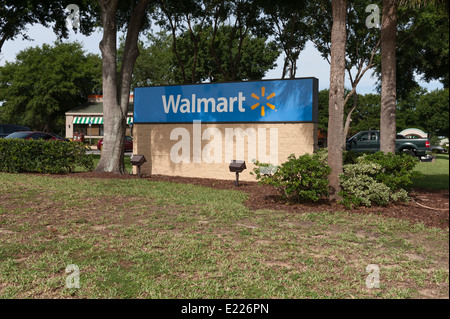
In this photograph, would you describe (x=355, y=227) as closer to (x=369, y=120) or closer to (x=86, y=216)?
(x=86, y=216)

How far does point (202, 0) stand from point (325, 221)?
1956 cm

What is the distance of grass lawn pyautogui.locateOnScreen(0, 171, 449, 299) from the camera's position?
4.06 meters

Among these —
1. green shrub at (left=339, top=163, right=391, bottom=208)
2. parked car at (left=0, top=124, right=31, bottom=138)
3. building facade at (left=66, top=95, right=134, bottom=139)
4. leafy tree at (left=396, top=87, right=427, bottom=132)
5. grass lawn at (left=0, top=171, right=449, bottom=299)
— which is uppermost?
leafy tree at (left=396, top=87, right=427, bottom=132)

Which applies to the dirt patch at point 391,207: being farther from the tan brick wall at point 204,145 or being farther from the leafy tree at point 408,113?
the leafy tree at point 408,113

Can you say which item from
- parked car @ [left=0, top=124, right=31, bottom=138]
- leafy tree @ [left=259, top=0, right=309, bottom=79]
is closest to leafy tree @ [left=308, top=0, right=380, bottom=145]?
leafy tree @ [left=259, top=0, right=309, bottom=79]

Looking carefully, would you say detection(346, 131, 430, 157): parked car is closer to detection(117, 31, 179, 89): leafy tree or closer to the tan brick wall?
the tan brick wall

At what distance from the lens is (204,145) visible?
575 inches

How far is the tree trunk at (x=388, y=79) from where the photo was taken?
10.2 metres

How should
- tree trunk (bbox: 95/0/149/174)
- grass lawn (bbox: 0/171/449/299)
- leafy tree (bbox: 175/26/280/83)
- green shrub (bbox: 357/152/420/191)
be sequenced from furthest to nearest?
leafy tree (bbox: 175/26/280/83), tree trunk (bbox: 95/0/149/174), green shrub (bbox: 357/152/420/191), grass lawn (bbox: 0/171/449/299)

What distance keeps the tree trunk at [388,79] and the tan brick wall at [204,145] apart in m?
2.81

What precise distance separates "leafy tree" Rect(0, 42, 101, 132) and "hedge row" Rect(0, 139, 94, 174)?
1325 inches

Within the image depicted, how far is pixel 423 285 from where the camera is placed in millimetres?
4102

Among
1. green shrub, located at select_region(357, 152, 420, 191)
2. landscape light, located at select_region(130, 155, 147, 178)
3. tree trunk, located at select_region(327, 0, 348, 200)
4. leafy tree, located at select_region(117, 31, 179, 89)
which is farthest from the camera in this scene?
leafy tree, located at select_region(117, 31, 179, 89)

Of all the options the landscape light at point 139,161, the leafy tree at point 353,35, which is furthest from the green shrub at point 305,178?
the leafy tree at point 353,35
